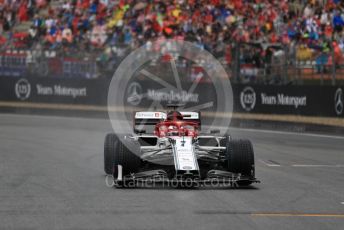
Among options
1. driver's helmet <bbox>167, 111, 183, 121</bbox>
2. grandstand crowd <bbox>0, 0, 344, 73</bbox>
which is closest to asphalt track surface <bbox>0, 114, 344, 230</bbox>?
driver's helmet <bbox>167, 111, 183, 121</bbox>

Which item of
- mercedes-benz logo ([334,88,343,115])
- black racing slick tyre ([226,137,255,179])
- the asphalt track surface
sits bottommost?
the asphalt track surface

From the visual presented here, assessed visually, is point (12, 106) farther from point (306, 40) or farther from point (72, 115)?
point (306, 40)

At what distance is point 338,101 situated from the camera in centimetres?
2442

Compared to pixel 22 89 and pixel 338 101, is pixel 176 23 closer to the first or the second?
pixel 22 89

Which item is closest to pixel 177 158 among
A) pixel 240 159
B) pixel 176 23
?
pixel 240 159

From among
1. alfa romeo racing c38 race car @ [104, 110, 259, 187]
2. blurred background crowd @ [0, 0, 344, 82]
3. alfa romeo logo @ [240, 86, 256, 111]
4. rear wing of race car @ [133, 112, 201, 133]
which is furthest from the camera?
alfa romeo logo @ [240, 86, 256, 111]

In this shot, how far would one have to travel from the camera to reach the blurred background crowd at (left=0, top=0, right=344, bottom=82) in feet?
86.5

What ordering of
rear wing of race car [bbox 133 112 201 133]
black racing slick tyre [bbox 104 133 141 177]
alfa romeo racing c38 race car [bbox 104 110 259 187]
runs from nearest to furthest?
alfa romeo racing c38 race car [bbox 104 110 259 187]
black racing slick tyre [bbox 104 133 141 177]
rear wing of race car [bbox 133 112 201 133]

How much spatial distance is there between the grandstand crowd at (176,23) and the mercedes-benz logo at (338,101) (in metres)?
0.97

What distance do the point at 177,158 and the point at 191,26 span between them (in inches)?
751

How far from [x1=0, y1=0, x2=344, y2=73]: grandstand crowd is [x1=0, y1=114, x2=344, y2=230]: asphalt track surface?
8671 millimetres

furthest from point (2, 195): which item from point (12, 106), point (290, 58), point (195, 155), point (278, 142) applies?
point (12, 106)

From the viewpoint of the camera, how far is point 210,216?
30.0 ft

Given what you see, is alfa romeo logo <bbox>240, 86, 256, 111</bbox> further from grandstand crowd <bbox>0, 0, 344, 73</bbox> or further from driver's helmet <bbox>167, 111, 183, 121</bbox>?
driver's helmet <bbox>167, 111, 183, 121</bbox>
